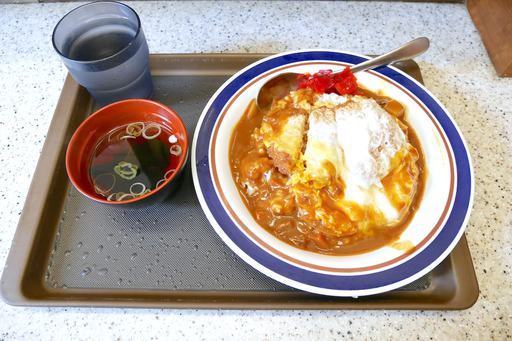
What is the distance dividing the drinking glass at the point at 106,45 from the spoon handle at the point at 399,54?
104 cm

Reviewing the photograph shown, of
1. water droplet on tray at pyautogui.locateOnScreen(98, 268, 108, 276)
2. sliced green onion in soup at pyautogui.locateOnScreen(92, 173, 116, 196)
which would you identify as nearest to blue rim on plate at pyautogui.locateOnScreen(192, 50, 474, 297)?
sliced green onion in soup at pyautogui.locateOnScreen(92, 173, 116, 196)

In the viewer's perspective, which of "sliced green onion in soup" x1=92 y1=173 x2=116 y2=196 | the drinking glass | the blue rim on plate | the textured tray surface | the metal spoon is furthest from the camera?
the metal spoon

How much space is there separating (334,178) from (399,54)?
2.48 ft

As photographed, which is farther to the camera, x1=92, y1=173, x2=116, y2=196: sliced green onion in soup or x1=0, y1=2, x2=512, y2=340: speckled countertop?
x1=92, y1=173, x2=116, y2=196: sliced green onion in soup

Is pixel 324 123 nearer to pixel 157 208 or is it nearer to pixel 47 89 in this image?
pixel 157 208

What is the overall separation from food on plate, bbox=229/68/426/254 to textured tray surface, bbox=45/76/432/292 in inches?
8.7

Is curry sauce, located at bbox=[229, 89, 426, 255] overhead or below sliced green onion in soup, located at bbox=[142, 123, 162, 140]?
below

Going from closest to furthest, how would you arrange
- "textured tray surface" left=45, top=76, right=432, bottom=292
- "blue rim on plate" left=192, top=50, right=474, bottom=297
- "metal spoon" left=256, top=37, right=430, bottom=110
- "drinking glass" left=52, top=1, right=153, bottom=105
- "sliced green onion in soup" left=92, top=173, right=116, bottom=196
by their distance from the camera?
1. "blue rim on plate" left=192, top=50, right=474, bottom=297
2. "textured tray surface" left=45, top=76, right=432, bottom=292
3. "sliced green onion in soup" left=92, top=173, right=116, bottom=196
4. "drinking glass" left=52, top=1, right=153, bottom=105
5. "metal spoon" left=256, top=37, right=430, bottom=110

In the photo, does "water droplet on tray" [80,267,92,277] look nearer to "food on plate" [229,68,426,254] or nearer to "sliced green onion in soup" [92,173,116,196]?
"sliced green onion in soup" [92,173,116,196]

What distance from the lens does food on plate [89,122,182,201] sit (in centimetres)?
154

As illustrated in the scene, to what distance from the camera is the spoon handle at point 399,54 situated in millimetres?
1733

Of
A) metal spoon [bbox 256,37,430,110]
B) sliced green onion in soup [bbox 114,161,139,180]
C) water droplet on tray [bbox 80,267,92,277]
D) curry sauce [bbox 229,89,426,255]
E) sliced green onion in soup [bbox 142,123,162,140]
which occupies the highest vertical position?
metal spoon [bbox 256,37,430,110]

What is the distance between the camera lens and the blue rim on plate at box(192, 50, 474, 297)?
1287 millimetres

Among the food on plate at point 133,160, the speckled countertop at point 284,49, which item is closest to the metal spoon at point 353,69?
the speckled countertop at point 284,49
